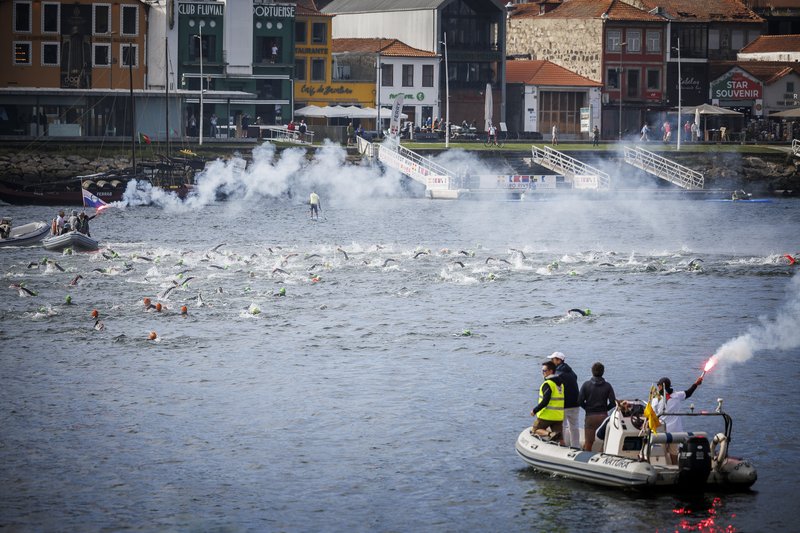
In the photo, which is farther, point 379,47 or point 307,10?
point 379,47

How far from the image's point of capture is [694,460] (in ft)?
83.0

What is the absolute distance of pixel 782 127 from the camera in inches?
5094

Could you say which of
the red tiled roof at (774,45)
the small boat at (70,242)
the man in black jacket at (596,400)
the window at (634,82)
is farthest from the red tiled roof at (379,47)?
the man in black jacket at (596,400)

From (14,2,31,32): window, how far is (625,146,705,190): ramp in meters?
52.0

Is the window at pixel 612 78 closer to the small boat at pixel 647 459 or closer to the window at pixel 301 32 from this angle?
the window at pixel 301 32

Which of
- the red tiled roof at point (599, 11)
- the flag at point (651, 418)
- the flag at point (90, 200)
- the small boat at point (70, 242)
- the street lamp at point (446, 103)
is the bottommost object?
the flag at point (651, 418)

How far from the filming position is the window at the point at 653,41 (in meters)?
132

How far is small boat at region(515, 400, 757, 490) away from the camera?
83.3 feet

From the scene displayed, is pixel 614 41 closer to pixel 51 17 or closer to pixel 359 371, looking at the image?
pixel 51 17

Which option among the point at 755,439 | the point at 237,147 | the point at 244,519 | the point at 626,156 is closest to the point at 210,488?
the point at 244,519

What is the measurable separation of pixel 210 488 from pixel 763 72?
117 m

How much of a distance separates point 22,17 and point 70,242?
5193 cm

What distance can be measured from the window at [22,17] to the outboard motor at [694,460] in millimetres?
94158

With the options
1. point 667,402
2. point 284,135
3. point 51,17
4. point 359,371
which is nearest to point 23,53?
point 51,17
